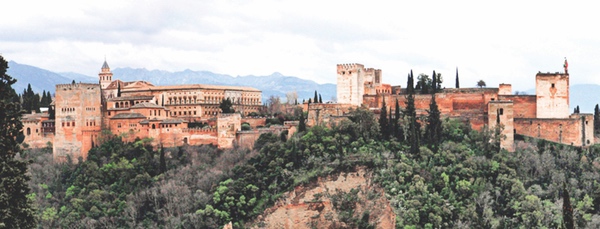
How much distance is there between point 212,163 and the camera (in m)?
49.1

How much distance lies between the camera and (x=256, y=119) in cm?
5456

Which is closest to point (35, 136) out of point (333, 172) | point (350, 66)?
point (333, 172)

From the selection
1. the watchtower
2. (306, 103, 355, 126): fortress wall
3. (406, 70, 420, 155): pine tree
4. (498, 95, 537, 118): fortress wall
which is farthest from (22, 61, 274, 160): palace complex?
(498, 95, 537, 118): fortress wall

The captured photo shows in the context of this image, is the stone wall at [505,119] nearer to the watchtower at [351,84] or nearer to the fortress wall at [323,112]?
the fortress wall at [323,112]

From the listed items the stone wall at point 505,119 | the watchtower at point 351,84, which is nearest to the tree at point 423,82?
the watchtower at point 351,84

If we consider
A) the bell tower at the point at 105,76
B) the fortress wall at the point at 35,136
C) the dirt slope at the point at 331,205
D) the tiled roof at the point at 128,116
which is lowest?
the dirt slope at the point at 331,205

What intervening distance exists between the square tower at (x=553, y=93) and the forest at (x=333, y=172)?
2.24 meters

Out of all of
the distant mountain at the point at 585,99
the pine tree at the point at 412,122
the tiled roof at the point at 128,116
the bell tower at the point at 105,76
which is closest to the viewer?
the pine tree at the point at 412,122

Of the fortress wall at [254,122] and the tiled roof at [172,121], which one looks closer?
the tiled roof at [172,121]

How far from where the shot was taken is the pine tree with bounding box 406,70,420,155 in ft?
147

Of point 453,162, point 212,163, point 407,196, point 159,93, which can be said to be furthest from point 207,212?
point 159,93

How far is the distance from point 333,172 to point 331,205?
2065mm

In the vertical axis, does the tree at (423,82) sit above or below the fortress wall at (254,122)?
above

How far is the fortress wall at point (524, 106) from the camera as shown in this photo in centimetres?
4762
